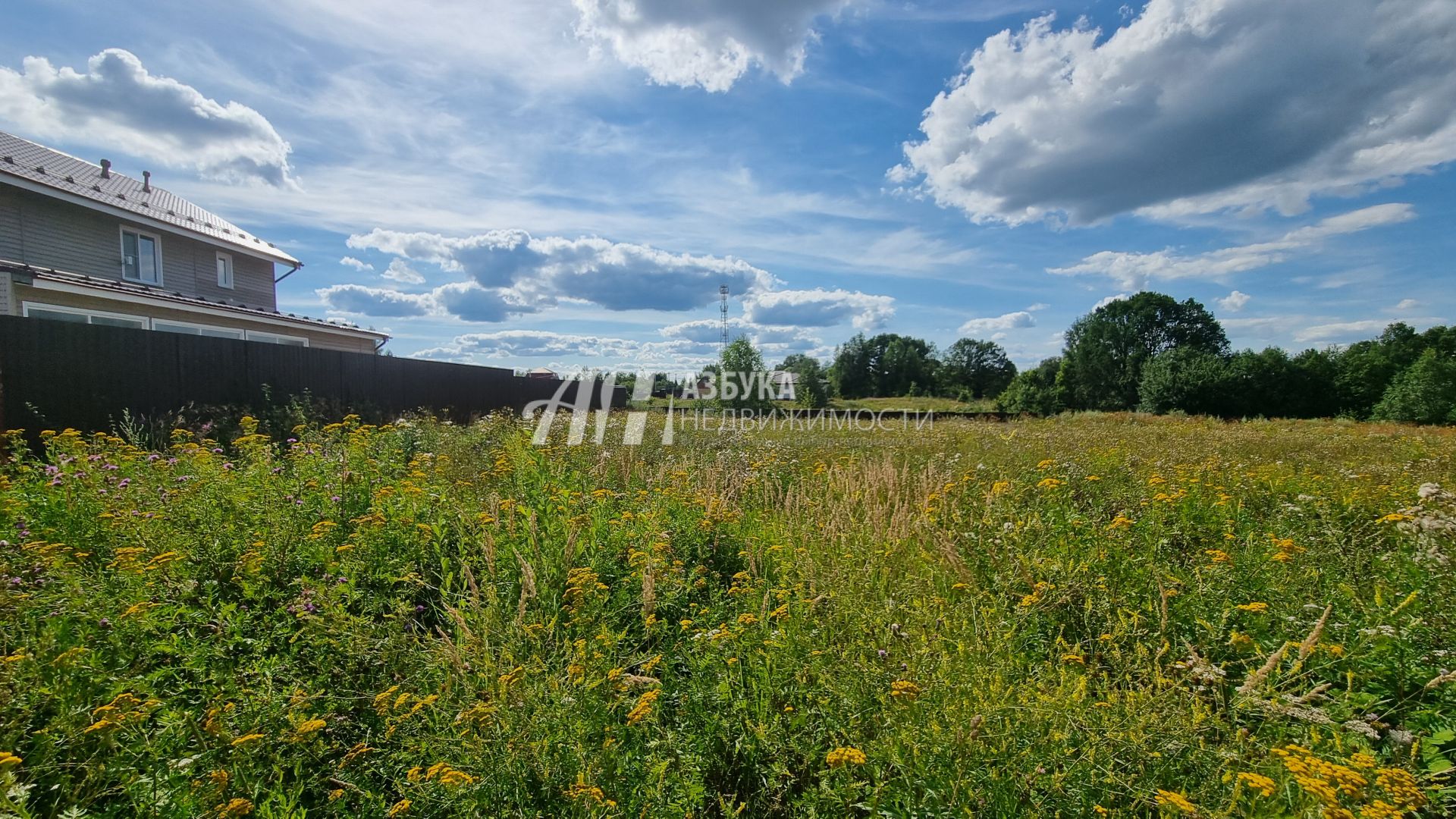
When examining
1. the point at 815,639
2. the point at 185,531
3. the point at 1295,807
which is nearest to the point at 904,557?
the point at 815,639

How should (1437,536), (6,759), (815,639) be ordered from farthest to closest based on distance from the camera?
(1437,536) → (815,639) → (6,759)

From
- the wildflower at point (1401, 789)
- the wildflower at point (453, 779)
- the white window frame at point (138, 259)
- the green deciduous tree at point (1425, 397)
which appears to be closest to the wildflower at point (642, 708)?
the wildflower at point (453, 779)

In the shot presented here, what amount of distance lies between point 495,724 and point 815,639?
128cm

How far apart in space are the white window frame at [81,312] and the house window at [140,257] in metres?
2.74

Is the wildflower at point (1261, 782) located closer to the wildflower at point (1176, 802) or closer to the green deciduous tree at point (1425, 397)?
the wildflower at point (1176, 802)

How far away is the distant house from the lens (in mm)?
10289

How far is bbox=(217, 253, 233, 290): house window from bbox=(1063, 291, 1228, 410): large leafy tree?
164 ft

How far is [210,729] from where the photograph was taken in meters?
1.65

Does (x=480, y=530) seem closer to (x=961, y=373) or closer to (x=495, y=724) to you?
(x=495, y=724)

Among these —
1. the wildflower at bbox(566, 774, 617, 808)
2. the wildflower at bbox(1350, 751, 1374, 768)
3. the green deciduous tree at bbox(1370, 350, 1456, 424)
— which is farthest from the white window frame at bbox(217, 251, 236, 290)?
the green deciduous tree at bbox(1370, 350, 1456, 424)

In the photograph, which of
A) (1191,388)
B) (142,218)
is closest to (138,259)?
(142,218)

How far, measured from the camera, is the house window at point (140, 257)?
13.0 meters

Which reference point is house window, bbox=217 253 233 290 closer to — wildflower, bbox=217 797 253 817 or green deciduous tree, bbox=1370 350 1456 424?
wildflower, bbox=217 797 253 817

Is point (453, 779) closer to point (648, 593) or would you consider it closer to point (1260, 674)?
point (648, 593)
